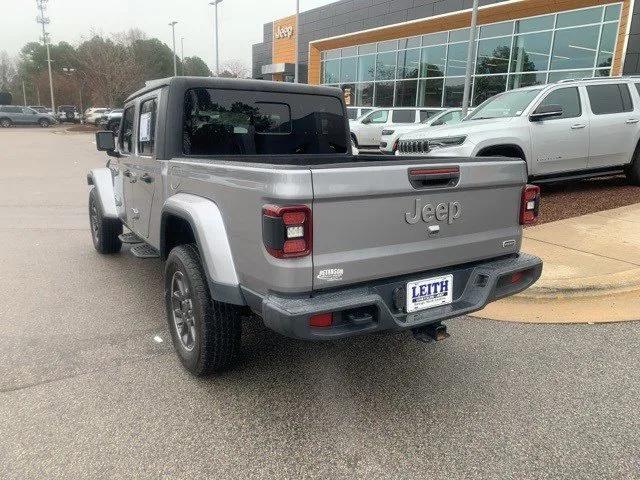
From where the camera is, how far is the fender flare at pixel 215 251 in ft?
8.82

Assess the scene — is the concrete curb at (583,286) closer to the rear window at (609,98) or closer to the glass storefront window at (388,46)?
the rear window at (609,98)

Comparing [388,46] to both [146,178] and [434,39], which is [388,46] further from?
[146,178]

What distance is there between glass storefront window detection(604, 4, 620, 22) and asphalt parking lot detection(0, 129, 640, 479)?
16.5 meters

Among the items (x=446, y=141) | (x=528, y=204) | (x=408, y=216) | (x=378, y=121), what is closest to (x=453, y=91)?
(x=378, y=121)

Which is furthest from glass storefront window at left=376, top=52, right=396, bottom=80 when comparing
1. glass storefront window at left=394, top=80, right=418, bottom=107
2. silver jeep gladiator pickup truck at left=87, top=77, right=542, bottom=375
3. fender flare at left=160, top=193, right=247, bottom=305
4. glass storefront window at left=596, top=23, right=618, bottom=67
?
fender flare at left=160, top=193, right=247, bottom=305

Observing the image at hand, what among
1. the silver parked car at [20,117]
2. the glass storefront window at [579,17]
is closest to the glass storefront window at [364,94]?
the glass storefront window at [579,17]

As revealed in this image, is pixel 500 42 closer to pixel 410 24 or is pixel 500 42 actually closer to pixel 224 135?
pixel 410 24

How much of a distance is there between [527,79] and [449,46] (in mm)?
4815

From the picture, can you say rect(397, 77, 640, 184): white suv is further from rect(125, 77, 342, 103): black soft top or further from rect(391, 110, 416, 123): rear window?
rect(391, 110, 416, 123): rear window

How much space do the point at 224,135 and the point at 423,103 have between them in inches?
849

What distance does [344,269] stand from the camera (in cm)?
251

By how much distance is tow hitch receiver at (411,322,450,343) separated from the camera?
116 inches

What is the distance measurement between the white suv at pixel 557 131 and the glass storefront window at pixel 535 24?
11236 millimetres

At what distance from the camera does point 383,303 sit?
2.51m
